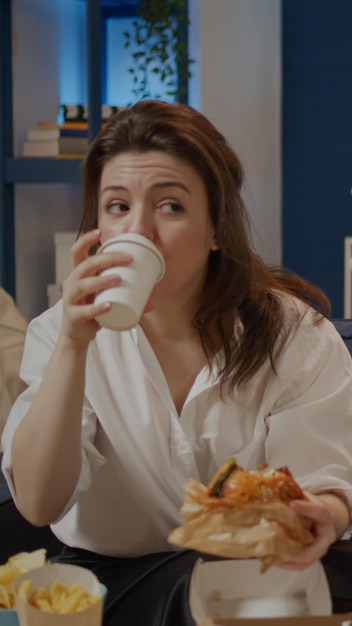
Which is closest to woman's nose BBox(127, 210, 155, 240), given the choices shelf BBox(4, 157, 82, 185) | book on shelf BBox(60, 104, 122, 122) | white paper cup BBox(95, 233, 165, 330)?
white paper cup BBox(95, 233, 165, 330)

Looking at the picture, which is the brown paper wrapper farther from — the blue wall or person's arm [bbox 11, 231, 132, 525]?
the blue wall

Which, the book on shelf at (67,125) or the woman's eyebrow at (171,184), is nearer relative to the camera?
the woman's eyebrow at (171,184)

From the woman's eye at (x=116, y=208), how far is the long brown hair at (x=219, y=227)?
0.11 m

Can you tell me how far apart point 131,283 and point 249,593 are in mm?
334

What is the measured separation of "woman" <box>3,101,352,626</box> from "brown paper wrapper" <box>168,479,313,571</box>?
1.18ft

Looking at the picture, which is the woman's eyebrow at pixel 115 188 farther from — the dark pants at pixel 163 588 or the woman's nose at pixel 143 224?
the dark pants at pixel 163 588

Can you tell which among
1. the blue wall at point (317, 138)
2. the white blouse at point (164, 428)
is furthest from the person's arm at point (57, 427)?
the blue wall at point (317, 138)

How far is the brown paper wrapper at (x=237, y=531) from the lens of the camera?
967mm

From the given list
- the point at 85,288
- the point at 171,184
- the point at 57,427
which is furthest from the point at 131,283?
the point at 171,184

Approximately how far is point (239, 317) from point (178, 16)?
10.1 ft

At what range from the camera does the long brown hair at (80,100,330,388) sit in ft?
4.98

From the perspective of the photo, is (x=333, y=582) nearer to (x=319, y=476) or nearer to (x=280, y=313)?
(x=319, y=476)

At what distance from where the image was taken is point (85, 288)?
1119 millimetres

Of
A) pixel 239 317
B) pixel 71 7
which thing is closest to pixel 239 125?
pixel 71 7
